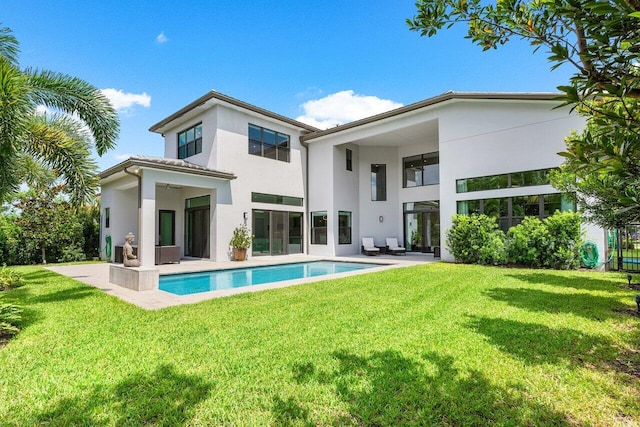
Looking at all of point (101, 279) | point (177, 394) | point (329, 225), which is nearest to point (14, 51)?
point (101, 279)

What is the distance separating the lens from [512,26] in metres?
3.10

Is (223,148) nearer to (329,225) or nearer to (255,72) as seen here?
(255,72)

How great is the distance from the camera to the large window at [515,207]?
38.4ft

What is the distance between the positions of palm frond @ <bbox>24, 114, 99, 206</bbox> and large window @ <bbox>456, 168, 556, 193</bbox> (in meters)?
13.5

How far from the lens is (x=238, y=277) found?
1125 centimetres

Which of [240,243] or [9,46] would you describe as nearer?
[9,46]

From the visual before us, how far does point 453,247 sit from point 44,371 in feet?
42.5

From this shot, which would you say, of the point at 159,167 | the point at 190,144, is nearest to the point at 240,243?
the point at 159,167

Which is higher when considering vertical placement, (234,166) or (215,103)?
(215,103)

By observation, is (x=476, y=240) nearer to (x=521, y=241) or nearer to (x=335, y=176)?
(x=521, y=241)

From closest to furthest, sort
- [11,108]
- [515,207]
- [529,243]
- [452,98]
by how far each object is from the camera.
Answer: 1. [11,108]
2. [529,243]
3. [515,207]
4. [452,98]

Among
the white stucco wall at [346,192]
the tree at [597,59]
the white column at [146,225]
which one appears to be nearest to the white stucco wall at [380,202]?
the white stucco wall at [346,192]

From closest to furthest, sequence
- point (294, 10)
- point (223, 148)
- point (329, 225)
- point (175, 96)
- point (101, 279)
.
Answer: point (101, 279)
point (294, 10)
point (223, 148)
point (175, 96)
point (329, 225)

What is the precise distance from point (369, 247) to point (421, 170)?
5.59 metres
